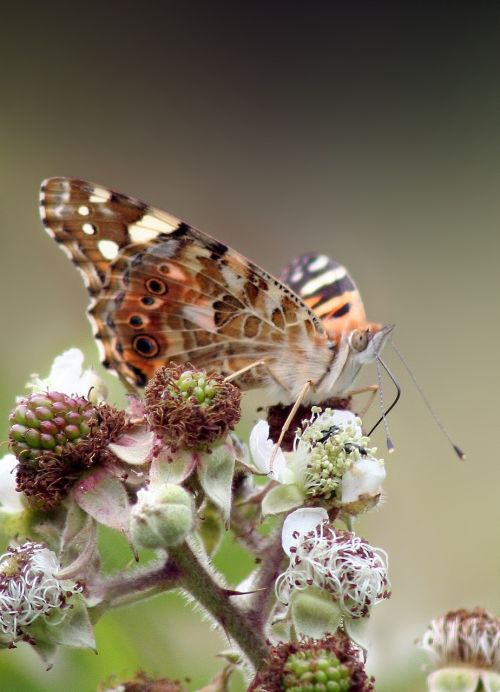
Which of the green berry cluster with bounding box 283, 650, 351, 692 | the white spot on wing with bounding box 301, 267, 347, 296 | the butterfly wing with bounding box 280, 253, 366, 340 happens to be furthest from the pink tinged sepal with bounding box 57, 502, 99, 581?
the white spot on wing with bounding box 301, 267, 347, 296

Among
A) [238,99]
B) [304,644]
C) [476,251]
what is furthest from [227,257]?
[238,99]

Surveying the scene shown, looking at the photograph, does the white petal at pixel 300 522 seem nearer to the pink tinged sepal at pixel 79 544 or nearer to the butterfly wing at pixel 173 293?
the pink tinged sepal at pixel 79 544

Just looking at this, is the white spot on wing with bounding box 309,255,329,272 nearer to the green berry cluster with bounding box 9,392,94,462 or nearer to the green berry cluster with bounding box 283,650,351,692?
the green berry cluster with bounding box 9,392,94,462

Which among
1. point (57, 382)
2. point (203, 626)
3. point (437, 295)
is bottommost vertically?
point (437, 295)

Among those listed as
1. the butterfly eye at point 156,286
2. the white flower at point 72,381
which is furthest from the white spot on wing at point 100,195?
the white flower at point 72,381

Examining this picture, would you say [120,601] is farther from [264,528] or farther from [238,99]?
[238,99]
